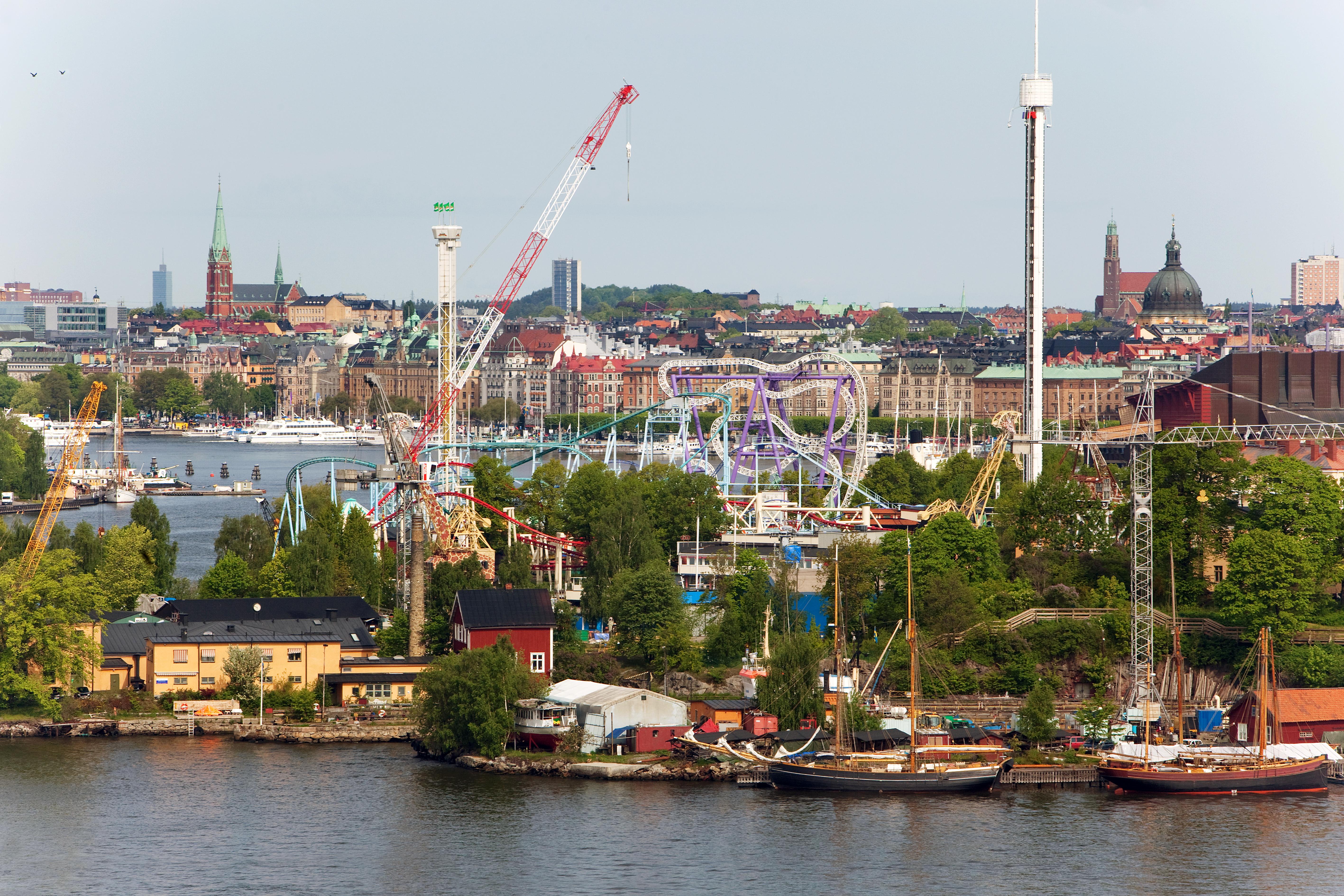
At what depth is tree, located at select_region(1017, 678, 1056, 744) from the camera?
3073 centimetres

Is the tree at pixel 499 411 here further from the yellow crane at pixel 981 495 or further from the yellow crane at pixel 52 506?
the yellow crane at pixel 981 495

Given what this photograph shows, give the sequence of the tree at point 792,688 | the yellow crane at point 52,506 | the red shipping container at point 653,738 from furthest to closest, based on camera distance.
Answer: the yellow crane at point 52,506 → the tree at point 792,688 → the red shipping container at point 653,738

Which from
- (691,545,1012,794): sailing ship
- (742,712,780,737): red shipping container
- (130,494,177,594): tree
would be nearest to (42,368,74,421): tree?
(130,494,177,594): tree

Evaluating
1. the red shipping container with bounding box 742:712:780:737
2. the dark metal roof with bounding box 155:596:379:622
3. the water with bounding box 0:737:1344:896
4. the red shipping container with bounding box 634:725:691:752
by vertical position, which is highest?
the dark metal roof with bounding box 155:596:379:622

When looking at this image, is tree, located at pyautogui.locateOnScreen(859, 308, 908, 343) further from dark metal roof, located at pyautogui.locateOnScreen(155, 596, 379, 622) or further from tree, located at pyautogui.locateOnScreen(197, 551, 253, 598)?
dark metal roof, located at pyautogui.locateOnScreen(155, 596, 379, 622)

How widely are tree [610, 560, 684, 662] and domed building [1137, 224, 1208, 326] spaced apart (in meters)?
134

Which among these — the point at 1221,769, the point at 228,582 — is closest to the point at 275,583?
the point at 228,582

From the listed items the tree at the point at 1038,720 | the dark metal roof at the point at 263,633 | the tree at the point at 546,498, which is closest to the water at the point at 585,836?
the tree at the point at 1038,720

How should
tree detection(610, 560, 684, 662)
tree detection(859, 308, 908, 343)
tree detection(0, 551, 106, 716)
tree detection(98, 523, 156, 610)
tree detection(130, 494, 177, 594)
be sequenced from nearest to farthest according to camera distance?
1. tree detection(0, 551, 106, 716)
2. tree detection(610, 560, 684, 662)
3. tree detection(98, 523, 156, 610)
4. tree detection(130, 494, 177, 594)
5. tree detection(859, 308, 908, 343)

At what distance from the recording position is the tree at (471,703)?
31000 mm

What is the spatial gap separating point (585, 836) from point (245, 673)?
32.4ft

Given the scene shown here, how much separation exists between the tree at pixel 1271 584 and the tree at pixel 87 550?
22553mm

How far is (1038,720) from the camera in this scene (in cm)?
3072

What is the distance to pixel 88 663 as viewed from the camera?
3462cm
